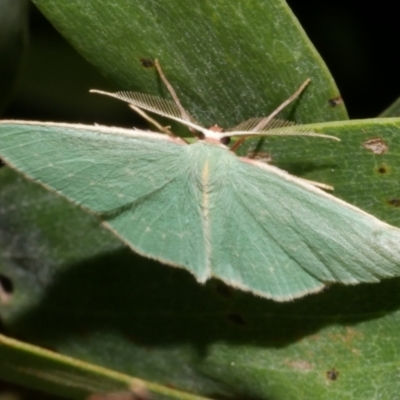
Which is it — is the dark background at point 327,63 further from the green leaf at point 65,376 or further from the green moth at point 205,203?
the green leaf at point 65,376

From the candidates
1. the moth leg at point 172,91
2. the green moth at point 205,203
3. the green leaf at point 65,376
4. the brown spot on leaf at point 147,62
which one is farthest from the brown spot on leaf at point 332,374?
the brown spot on leaf at point 147,62

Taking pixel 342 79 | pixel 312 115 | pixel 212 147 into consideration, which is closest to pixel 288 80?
pixel 312 115

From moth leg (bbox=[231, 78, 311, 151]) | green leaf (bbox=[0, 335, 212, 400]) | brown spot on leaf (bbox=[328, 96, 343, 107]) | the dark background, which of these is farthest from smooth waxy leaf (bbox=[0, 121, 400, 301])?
the dark background

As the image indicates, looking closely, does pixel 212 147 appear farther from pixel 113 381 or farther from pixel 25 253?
pixel 25 253

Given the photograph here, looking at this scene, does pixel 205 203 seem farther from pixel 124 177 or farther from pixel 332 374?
pixel 332 374

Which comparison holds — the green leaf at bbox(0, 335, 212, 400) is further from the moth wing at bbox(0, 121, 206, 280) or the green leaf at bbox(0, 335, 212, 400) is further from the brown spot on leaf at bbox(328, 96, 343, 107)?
the brown spot on leaf at bbox(328, 96, 343, 107)
